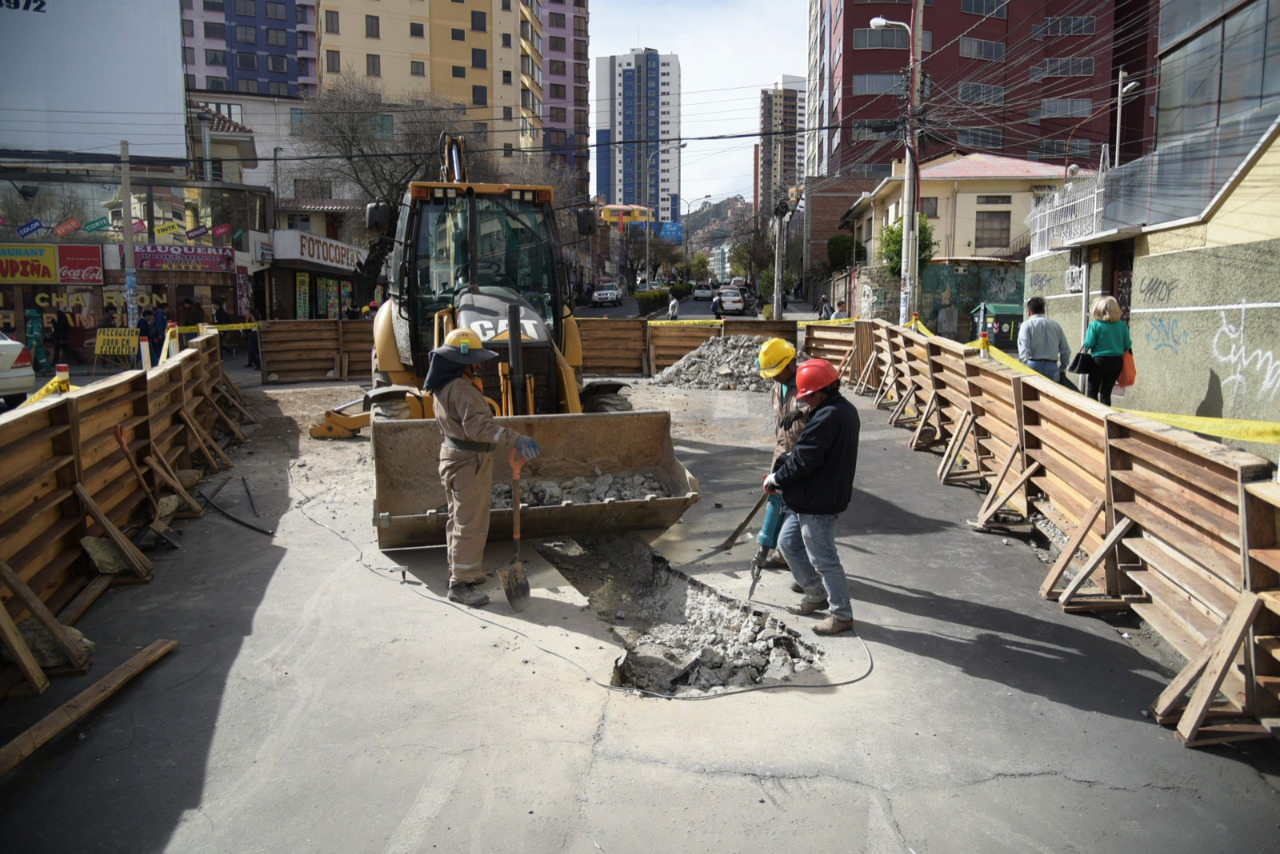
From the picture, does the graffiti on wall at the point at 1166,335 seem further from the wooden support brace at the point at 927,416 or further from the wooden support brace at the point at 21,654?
the wooden support brace at the point at 21,654

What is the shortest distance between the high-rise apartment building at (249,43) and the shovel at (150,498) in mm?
88626

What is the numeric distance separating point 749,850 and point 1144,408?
12.8 metres

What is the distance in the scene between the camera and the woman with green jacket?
9.48 meters

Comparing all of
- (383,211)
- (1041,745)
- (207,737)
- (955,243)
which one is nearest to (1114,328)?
(1041,745)

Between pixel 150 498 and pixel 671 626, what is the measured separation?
15.5 ft

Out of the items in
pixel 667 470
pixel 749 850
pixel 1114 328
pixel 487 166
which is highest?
pixel 487 166

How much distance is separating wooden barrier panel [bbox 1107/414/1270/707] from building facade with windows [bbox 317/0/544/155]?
Answer: 59723 millimetres

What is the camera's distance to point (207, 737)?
4320 millimetres

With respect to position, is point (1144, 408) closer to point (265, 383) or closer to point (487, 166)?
point (265, 383)

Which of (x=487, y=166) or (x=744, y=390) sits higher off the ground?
(x=487, y=166)

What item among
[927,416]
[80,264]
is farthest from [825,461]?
[80,264]

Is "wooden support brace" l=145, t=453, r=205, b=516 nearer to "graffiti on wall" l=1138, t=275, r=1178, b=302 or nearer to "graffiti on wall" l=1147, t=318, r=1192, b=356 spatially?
"graffiti on wall" l=1147, t=318, r=1192, b=356

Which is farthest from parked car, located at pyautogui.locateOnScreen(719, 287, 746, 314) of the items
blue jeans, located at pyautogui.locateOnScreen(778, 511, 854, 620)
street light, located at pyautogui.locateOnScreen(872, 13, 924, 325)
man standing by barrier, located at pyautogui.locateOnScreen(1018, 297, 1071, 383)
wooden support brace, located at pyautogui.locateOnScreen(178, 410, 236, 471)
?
blue jeans, located at pyautogui.locateOnScreen(778, 511, 854, 620)

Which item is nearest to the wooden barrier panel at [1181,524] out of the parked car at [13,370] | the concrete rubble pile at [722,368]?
the concrete rubble pile at [722,368]
